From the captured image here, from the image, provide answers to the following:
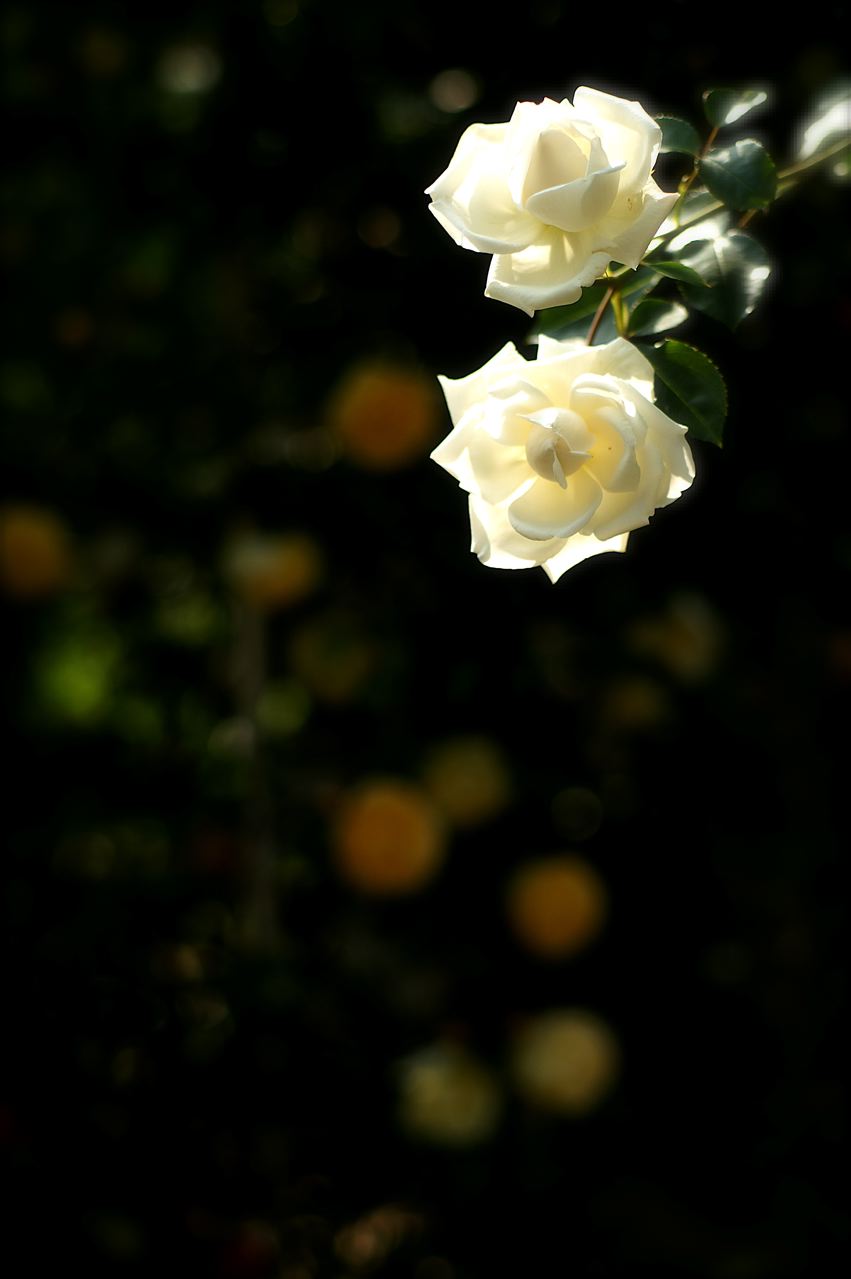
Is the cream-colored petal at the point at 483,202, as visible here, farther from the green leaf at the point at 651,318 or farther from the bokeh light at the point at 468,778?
the bokeh light at the point at 468,778

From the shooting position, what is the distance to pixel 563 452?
1.14 feet

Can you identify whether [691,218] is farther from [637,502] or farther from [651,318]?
[637,502]

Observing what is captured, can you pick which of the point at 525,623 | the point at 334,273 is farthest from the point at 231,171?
the point at 525,623

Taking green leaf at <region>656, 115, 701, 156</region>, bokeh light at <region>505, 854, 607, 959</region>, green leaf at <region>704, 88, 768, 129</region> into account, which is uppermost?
green leaf at <region>704, 88, 768, 129</region>

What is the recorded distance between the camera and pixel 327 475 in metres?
1.08

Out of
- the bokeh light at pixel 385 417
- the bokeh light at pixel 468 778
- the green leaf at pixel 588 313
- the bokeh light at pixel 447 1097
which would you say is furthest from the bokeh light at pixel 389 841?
the green leaf at pixel 588 313

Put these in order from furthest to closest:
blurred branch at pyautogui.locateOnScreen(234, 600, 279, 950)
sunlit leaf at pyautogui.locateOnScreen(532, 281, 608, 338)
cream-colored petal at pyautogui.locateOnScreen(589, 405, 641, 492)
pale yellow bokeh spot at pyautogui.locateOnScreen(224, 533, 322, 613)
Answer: blurred branch at pyautogui.locateOnScreen(234, 600, 279, 950)
pale yellow bokeh spot at pyautogui.locateOnScreen(224, 533, 322, 613)
sunlit leaf at pyautogui.locateOnScreen(532, 281, 608, 338)
cream-colored petal at pyautogui.locateOnScreen(589, 405, 641, 492)

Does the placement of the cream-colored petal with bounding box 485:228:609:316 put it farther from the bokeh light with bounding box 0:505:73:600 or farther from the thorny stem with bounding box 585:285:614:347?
the bokeh light with bounding box 0:505:73:600

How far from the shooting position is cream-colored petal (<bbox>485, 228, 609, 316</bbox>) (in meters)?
0.35

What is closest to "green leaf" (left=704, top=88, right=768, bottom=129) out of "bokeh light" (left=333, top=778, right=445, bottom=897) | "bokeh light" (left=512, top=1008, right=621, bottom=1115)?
"bokeh light" (left=333, top=778, right=445, bottom=897)

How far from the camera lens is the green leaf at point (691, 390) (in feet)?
1.28

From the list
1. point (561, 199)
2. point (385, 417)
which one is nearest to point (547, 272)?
point (561, 199)

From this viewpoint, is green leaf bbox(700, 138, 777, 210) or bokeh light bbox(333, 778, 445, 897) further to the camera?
bokeh light bbox(333, 778, 445, 897)

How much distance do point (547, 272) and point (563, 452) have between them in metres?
0.06
